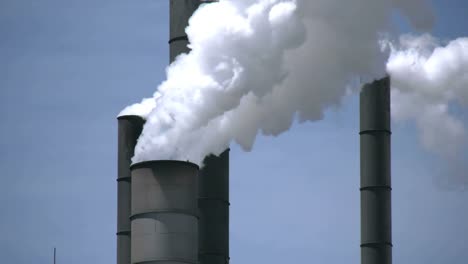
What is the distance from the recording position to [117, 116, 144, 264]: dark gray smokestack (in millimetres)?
30719

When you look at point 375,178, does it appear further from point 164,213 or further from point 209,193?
point 164,213

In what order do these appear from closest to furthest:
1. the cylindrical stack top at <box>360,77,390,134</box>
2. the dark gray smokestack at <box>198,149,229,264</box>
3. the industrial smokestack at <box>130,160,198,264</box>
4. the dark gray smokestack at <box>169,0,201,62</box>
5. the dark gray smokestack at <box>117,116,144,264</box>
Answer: the industrial smokestack at <box>130,160,198,264</box> → the dark gray smokestack at <box>117,116,144,264</box> → the dark gray smokestack at <box>169,0,201,62</box> → the dark gray smokestack at <box>198,149,229,264</box> → the cylindrical stack top at <box>360,77,390,134</box>

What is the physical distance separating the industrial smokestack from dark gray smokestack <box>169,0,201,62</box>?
21.6 ft

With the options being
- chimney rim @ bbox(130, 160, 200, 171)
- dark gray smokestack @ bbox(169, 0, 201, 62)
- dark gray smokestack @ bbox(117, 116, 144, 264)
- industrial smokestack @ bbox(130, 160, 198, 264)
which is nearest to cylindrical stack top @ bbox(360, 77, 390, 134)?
dark gray smokestack @ bbox(169, 0, 201, 62)

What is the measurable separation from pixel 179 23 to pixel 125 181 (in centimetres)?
458

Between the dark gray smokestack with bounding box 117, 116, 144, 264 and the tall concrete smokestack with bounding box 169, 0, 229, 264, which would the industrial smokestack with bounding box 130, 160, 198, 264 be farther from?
the tall concrete smokestack with bounding box 169, 0, 229, 264

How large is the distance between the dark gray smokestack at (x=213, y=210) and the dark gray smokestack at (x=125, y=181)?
1995mm

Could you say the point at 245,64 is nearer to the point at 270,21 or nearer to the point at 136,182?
the point at 270,21

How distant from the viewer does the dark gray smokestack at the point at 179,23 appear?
3097 centimetres

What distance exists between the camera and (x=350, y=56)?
2942cm

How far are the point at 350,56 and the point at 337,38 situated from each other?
3.56ft

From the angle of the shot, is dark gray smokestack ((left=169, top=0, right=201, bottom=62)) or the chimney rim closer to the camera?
the chimney rim

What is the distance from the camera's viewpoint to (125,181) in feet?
102

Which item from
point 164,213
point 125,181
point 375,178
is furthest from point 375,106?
point 164,213
